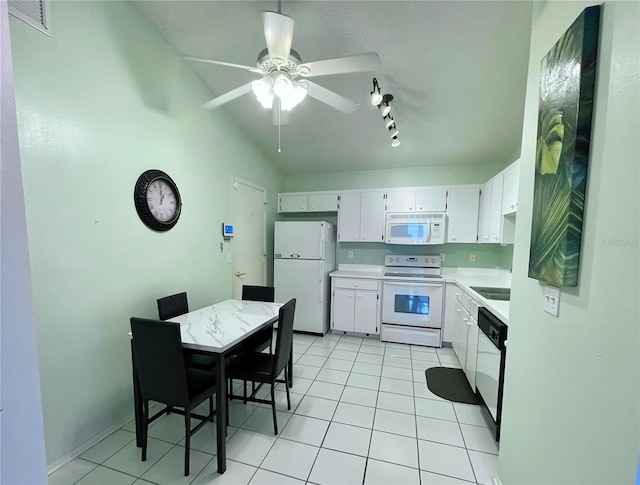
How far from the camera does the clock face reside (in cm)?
209

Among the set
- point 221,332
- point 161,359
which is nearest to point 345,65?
point 221,332

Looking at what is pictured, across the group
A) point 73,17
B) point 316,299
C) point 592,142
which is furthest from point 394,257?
point 73,17

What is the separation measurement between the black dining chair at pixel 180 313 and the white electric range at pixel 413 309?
2.29 metres

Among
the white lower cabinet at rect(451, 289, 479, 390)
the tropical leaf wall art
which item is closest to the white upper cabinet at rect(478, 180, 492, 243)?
the white lower cabinet at rect(451, 289, 479, 390)

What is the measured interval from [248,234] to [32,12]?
2483mm

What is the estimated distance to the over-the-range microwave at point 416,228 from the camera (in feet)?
11.2

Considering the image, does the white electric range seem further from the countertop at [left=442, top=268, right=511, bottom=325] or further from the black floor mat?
the black floor mat

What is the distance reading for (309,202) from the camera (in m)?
4.10

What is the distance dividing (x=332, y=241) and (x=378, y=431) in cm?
263

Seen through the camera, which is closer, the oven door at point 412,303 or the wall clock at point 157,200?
the wall clock at point 157,200

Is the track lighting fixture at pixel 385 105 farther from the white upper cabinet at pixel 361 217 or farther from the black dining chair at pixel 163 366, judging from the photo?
the black dining chair at pixel 163 366

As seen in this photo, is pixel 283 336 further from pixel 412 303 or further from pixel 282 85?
pixel 412 303

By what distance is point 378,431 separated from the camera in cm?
185

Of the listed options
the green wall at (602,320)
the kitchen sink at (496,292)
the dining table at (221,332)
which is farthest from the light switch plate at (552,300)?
the dining table at (221,332)
